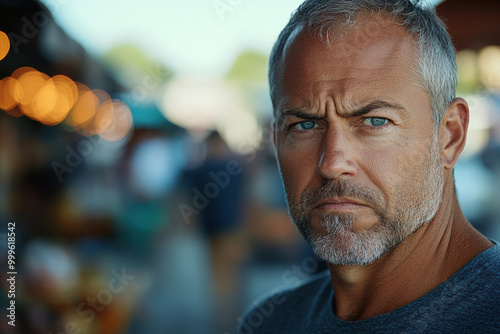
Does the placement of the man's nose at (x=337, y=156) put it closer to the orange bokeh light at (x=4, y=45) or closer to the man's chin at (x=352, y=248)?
the man's chin at (x=352, y=248)

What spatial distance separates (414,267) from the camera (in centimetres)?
139

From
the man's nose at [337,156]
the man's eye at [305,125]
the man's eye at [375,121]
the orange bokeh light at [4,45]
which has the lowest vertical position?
the man's nose at [337,156]

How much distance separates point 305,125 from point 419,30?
1.45 ft

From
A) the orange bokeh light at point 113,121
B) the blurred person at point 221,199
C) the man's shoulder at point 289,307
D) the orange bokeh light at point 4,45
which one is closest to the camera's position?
the man's shoulder at point 289,307

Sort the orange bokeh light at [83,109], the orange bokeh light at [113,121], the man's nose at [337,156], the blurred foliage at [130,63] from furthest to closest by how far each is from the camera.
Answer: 1. the orange bokeh light at [113,121]
2. the orange bokeh light at [83,109]
3. the blurred foliage at [130,63]
4. the man's nose at [337,156]

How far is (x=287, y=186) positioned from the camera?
154cm

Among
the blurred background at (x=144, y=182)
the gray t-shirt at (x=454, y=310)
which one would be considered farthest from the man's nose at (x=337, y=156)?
the blurred background at (x=144, y=182)

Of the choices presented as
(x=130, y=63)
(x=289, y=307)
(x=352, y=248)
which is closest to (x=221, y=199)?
(x=130, y=63)

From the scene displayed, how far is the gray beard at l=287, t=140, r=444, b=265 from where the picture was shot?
53.4 inches

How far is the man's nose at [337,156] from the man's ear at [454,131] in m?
0.32

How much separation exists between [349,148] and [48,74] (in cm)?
433

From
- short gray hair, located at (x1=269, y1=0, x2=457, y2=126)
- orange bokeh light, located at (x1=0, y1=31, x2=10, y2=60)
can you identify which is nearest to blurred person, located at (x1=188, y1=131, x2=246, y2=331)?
orange bokeh light, located at (x1=0, y1=31, x2=10, y2=60)

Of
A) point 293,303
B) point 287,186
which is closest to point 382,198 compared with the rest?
point 287,186

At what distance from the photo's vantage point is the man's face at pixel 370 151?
1.36 metres
